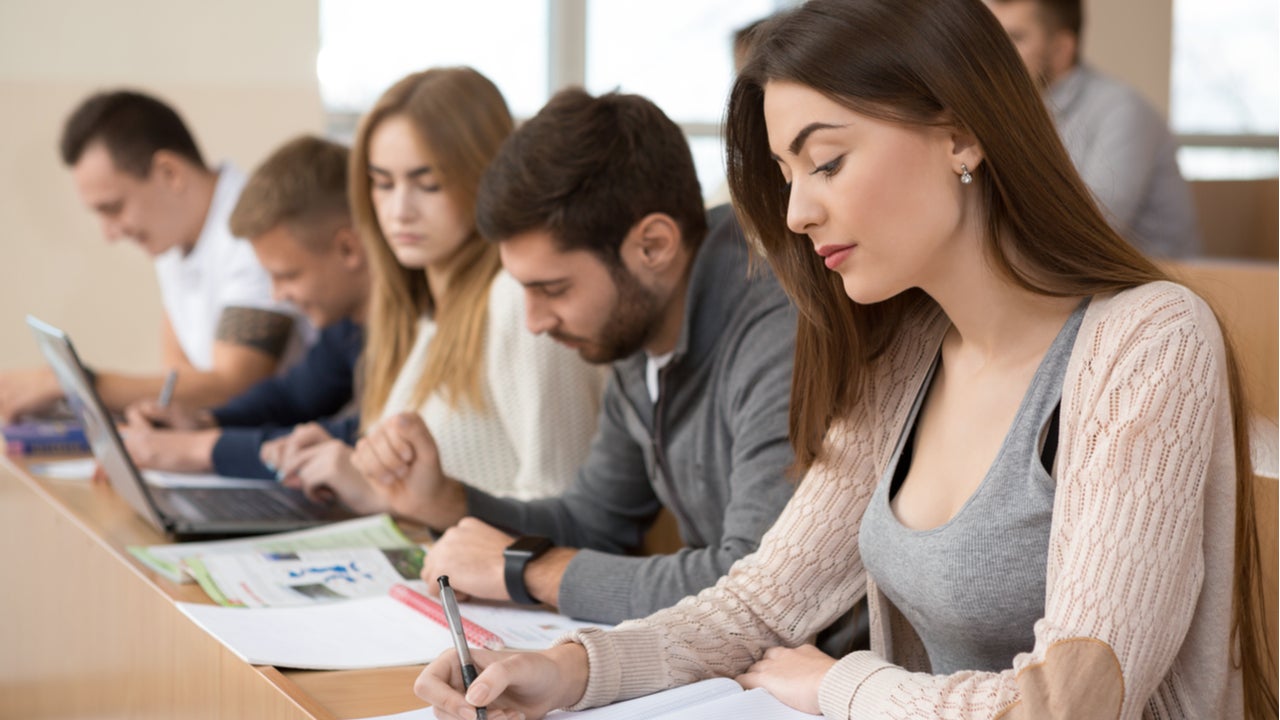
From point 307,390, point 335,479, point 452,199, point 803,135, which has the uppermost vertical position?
point 803,135

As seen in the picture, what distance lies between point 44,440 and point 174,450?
27 centimetres

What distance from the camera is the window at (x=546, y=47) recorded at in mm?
4645

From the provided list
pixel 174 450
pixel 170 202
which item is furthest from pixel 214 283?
pixel 174 450

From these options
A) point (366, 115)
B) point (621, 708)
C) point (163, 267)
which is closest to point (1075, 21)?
point (366, 115)

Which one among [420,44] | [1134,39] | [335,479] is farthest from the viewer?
[1134,39]

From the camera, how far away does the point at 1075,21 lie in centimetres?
321

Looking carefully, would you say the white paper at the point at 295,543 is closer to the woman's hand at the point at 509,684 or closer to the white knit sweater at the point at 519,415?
the white knit sweater at the point at 519,415

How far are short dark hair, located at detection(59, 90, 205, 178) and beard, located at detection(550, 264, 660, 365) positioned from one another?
177 cm

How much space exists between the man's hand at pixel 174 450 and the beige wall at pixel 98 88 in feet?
5.49

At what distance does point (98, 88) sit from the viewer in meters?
3.55

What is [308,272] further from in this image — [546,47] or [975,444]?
[546,47]

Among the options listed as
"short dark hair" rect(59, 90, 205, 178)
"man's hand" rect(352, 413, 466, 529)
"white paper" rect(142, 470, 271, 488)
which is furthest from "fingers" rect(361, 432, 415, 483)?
"short dark hair" rect(59, 90, 205, 178)

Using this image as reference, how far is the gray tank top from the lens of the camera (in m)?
0.98

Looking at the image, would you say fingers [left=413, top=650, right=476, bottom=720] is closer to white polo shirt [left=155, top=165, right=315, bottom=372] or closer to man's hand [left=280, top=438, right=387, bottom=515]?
man's hand [left=280, top=438, right=387, bottom=515]
